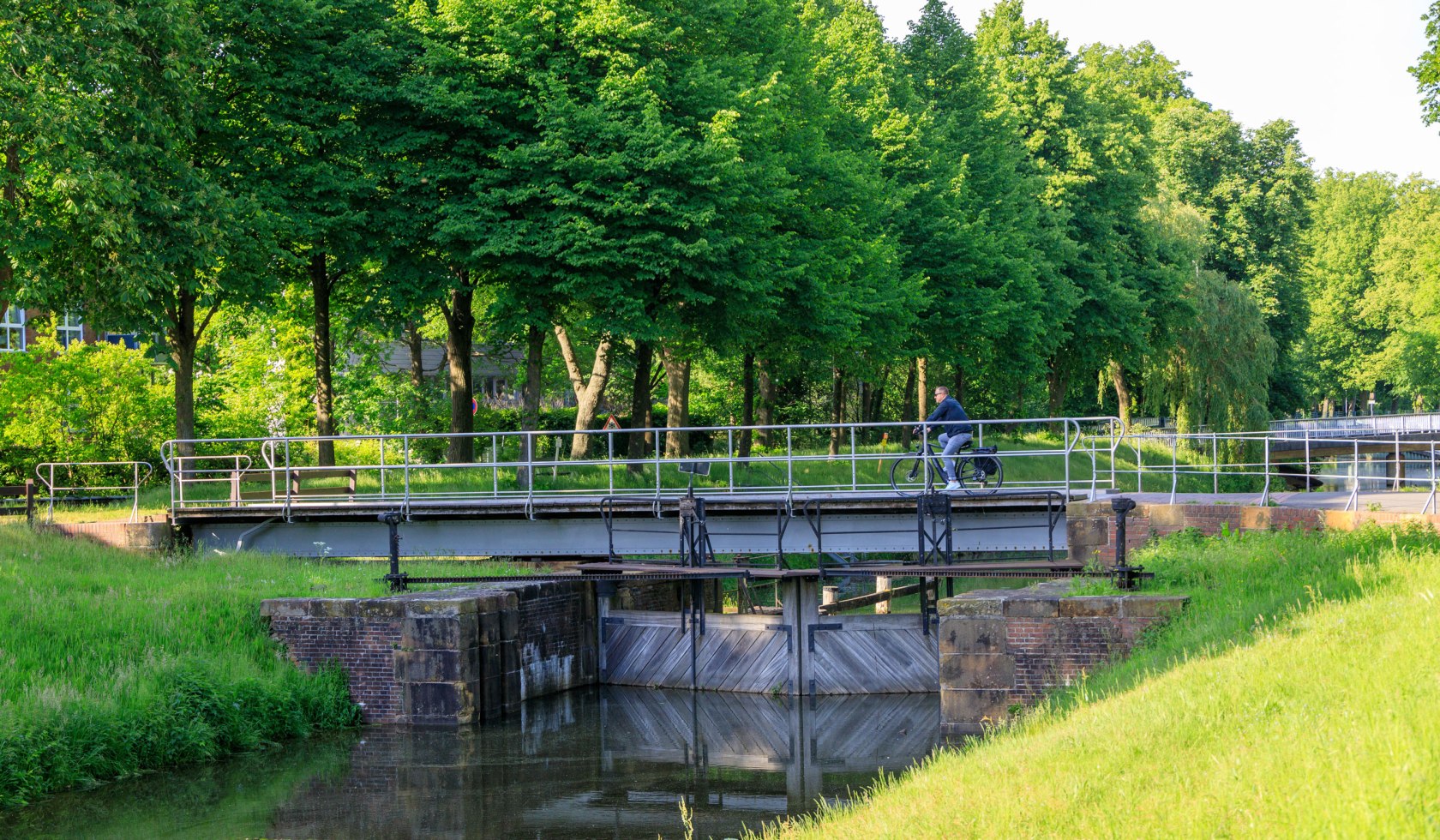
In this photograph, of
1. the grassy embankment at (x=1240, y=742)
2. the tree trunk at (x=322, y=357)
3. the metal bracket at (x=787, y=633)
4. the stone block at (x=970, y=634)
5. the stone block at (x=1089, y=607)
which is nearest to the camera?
the grassy embankment at (x=1240, y=742)

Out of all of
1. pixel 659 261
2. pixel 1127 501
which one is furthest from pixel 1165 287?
pixel 1127 501

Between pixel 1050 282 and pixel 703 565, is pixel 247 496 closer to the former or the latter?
pixel 703 565

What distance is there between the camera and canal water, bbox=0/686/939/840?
43.8ft

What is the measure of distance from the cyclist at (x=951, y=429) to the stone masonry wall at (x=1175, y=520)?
176 centimetres

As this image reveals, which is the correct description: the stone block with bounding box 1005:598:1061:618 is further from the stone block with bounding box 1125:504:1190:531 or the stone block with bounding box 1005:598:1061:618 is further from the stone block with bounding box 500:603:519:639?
the stone block with bounding box 500:603:519:639

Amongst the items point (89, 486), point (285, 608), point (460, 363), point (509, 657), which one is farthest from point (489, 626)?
point (89, 486)

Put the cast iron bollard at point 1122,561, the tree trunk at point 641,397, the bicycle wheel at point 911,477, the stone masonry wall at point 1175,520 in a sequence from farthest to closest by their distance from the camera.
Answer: the tree trunk at point 641,397, the bicycle wheel at point 911,477, the stone masonry wall at point 1175,520, the cast iron bollard at point 1122,561

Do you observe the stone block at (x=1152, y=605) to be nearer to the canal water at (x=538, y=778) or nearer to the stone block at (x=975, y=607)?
the stone block at (x=975, y=607)

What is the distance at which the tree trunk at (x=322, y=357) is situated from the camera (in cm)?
3009

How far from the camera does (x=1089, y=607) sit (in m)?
14.9

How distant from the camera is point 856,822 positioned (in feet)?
28.4

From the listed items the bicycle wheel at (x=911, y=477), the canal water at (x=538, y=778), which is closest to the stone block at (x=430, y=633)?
the canal water at (x=538, y=778)

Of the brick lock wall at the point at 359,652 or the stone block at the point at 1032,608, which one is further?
the brick lock wall at the point at 359,652

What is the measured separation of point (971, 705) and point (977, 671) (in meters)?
0.39
